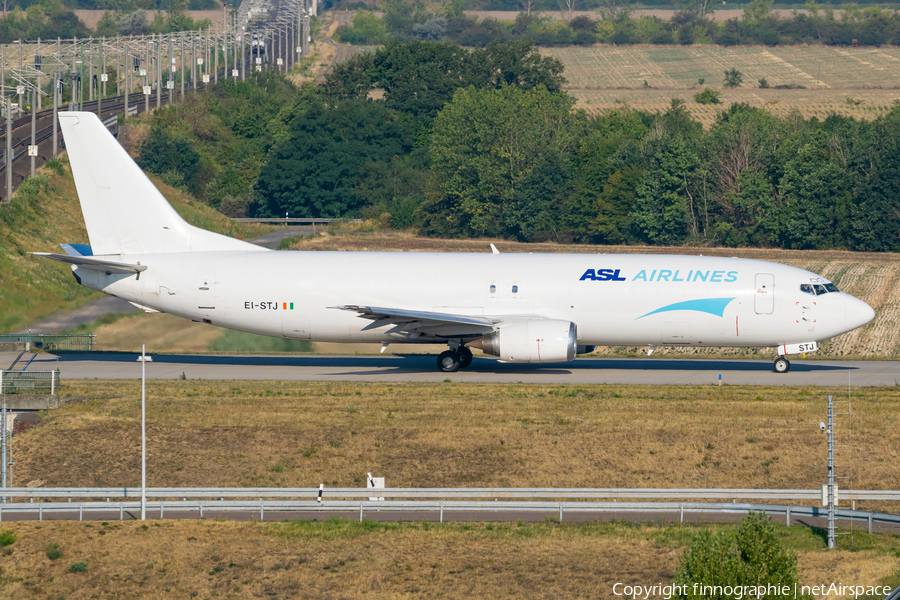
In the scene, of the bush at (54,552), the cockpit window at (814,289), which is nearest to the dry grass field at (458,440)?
the cockpit window at (814,289)

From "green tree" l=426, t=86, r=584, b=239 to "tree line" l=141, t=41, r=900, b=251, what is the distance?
0.58 feet

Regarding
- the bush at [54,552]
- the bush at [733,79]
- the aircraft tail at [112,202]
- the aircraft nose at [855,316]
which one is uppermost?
the bush at [733,79]

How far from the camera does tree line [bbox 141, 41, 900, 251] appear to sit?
8944 centimetres

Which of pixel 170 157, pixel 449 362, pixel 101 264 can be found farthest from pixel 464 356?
pixel 170 157

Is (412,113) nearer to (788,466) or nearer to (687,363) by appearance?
(687,363)

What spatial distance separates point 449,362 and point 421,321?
11.2 feet

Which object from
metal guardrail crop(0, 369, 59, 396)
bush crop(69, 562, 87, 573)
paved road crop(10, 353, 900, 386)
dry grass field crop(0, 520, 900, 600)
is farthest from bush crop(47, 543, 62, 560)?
paved road crop(10, 353, 900, 386)

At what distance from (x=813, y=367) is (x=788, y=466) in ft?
45.3

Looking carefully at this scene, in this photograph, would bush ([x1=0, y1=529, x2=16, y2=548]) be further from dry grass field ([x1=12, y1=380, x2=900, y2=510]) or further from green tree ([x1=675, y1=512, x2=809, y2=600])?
green tree ([x1=675, y1=512, x2=809, y2=600])

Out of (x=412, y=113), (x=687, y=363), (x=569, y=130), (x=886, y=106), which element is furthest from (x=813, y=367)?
(x=886, y=106)

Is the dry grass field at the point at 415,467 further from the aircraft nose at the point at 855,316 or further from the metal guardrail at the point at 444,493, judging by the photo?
the aircraft nose at the point at 855,316

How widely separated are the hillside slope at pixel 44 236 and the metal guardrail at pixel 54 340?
0.43 meters

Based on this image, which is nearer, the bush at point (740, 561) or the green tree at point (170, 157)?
the bush at point (740, 561)

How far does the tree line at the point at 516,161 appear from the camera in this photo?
89.4 meters
